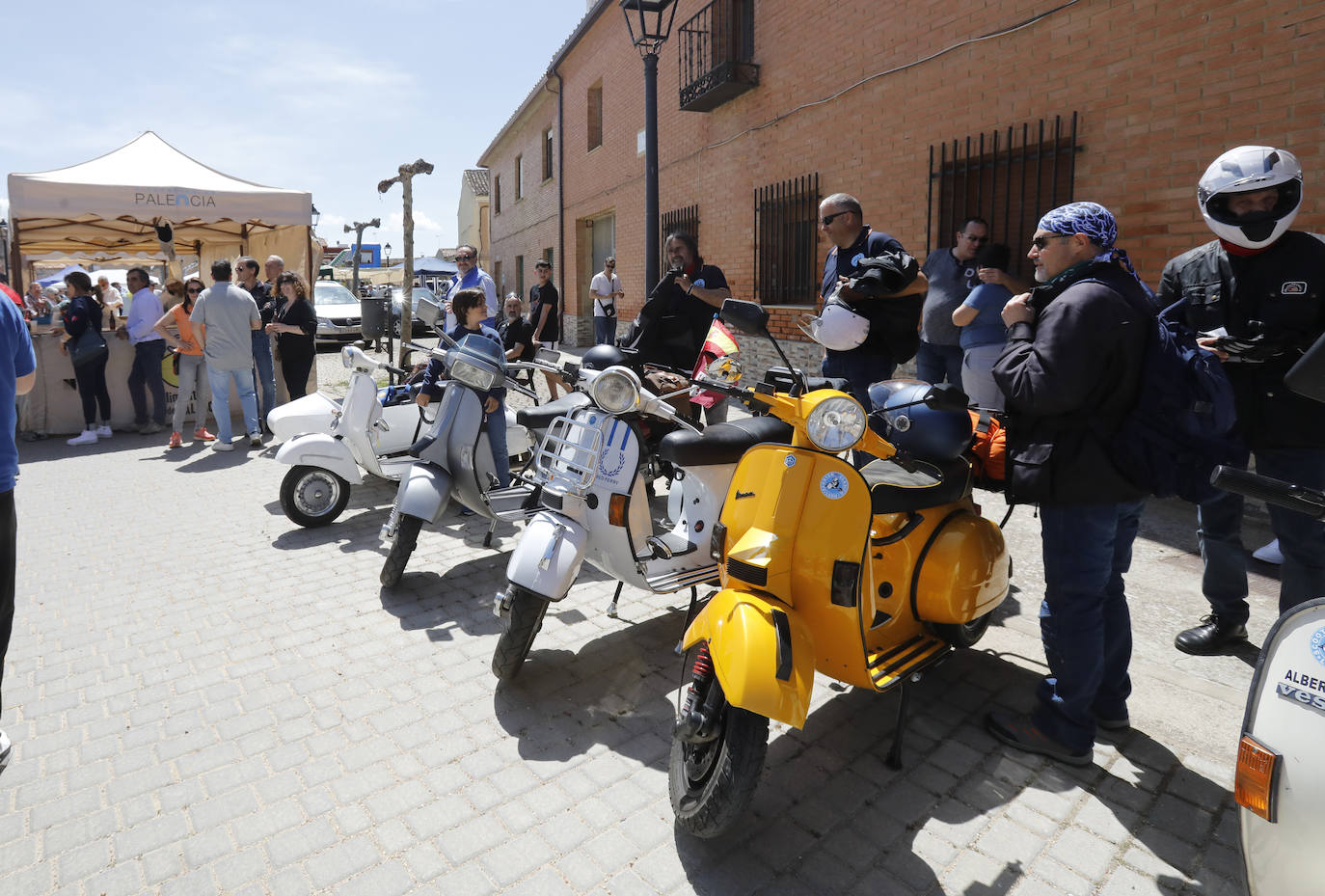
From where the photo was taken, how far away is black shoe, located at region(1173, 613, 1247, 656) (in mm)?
3475

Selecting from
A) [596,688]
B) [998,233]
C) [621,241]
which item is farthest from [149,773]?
[621,241]

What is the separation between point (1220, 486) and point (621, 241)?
51.6 feet

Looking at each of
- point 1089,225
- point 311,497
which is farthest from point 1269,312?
point 311,497

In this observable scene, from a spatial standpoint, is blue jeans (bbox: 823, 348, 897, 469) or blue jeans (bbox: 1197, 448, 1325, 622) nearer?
blue jeans (bbox: 1197, 448, 1325, 622)

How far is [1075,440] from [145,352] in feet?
32.9

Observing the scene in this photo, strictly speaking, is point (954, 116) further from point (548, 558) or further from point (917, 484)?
point (548, 558)

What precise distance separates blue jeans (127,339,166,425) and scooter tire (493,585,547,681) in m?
8.34

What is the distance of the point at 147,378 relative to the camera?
9562mm

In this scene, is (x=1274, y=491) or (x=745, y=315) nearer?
(x=1274, y=491)

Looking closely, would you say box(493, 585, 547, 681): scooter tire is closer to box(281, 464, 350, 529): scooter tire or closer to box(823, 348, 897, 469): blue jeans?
box(823, 348, 897, 469): blue jeans

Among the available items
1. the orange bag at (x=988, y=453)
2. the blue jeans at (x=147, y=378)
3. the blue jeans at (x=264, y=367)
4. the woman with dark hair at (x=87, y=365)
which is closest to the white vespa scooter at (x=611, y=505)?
the orange bag at (x=988, y=453)

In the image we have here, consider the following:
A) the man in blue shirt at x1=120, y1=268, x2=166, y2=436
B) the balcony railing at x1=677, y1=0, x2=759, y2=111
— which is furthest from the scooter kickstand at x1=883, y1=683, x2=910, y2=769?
the balcony railing at x1=677, y1=0, x2=759, y2=111

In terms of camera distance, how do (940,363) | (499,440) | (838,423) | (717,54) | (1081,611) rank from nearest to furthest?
(838,423), (1081,611), (499,440), (940,363), (717,54)

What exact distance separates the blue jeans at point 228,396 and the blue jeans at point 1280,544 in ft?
27.7
